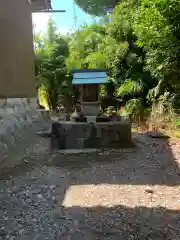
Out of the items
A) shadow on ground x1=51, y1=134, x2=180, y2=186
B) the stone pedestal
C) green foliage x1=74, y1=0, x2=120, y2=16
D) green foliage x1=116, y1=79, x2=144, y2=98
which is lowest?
shadow on ground x1=51, y1=134, x2=180, y2=186

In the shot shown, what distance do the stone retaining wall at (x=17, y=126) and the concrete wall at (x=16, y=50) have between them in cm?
29

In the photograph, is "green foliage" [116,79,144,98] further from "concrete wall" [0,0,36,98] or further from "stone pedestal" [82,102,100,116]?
"concrete wall" [0,0,36,98]

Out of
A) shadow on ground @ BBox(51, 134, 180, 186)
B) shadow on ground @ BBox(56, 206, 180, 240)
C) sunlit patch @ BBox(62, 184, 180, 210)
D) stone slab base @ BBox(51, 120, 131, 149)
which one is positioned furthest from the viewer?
stone slab base @ BBox(51, 120, 131, 149)

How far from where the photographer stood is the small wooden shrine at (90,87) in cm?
1069

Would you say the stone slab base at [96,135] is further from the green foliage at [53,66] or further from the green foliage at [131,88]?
the green foliage at [53,66]

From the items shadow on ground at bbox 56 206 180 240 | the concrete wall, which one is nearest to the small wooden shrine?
the concrete wall

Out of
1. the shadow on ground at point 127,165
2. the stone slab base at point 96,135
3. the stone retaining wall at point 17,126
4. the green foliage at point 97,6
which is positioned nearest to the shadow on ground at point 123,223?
the shadow on ground at point 127,165

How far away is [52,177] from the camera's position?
19.4 feet

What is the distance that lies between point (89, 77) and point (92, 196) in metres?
6.33

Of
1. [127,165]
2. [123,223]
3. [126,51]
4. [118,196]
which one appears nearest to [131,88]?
[126,51]

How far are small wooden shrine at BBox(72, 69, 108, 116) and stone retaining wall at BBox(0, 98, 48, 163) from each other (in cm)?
172

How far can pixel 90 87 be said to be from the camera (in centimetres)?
1095

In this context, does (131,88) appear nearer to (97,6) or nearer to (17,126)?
(17,126)

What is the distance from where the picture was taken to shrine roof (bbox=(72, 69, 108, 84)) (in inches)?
420
